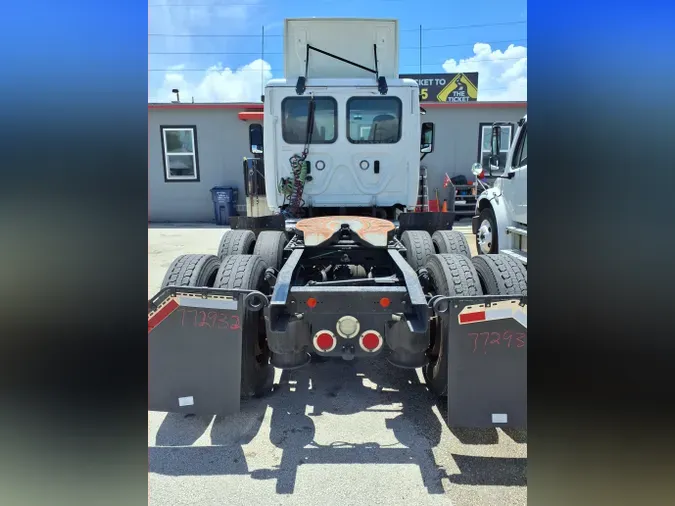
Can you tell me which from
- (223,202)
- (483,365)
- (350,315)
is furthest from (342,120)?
(223,202)

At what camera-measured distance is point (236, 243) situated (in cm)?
416

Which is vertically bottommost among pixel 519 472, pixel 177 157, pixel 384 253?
pixel 519 472

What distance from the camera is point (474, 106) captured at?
1390 cm

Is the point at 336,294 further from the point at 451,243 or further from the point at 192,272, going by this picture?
A: the point at 451,243

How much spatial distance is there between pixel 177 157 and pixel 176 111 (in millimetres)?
1495

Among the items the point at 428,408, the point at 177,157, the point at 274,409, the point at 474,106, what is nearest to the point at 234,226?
the point at 274,409

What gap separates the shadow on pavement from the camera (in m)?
2.45

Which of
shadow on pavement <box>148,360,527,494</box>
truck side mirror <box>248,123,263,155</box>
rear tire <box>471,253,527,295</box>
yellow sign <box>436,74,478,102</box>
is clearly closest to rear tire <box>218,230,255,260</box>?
shadow on pavement <box>148,360,527,494</box>

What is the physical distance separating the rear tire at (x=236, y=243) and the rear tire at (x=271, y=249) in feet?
0.40

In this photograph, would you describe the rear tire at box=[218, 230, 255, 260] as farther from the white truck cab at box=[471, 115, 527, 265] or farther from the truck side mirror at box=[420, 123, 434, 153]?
the white truck cab at box=[471, 115, 527, 265]

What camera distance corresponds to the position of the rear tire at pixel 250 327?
9.34 ft
